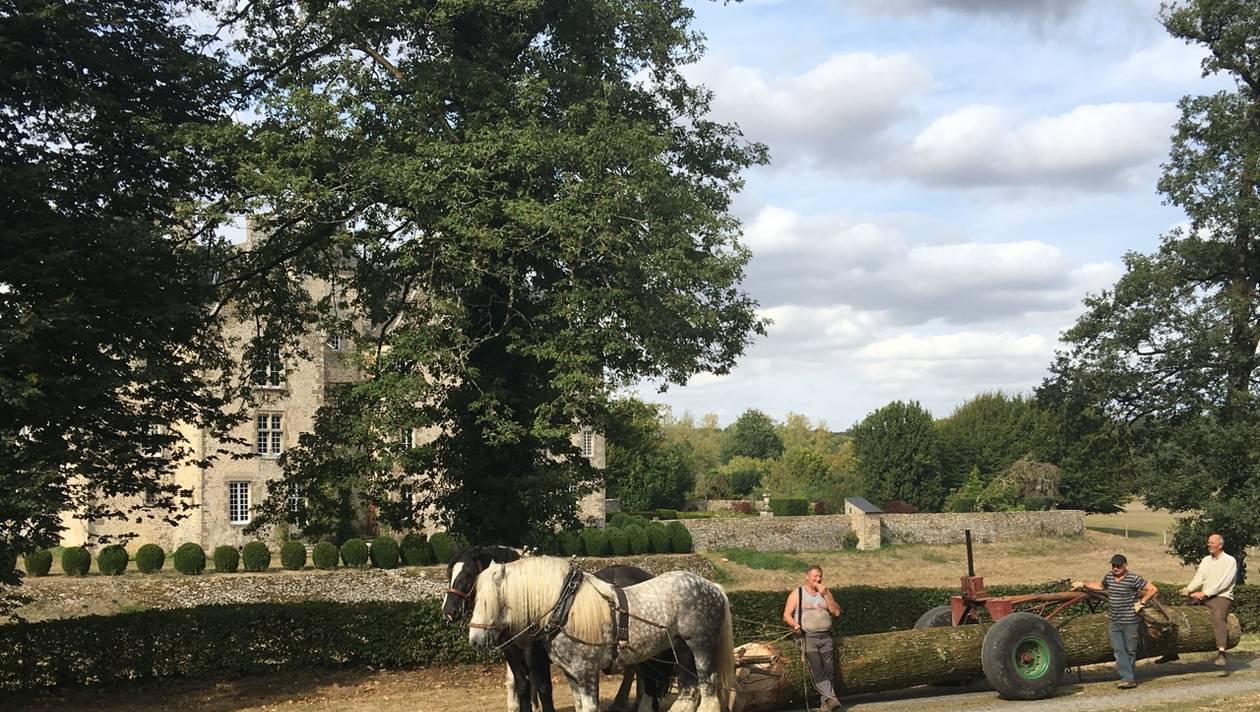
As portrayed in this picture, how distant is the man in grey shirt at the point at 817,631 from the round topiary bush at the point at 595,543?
3292 centimetres

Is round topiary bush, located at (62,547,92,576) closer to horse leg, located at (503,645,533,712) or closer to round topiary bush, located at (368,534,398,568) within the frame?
round topiary bush, located at (368,534,398,568)

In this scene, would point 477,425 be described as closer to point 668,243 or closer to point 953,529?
point 668,243

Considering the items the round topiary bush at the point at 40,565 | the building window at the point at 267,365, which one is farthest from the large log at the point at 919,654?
the round topiary bush at the point at 40,565

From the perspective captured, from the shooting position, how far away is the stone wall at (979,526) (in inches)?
2183

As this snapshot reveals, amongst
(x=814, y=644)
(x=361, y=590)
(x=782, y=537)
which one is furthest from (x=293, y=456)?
(x=782, y=537)

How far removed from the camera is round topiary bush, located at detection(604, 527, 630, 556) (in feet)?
149

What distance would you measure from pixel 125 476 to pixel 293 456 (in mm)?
4422

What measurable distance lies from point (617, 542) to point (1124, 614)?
32.8m

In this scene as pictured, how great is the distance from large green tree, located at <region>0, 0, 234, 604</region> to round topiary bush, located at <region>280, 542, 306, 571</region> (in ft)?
72.0

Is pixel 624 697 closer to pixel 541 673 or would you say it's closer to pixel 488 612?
pixel 541 673

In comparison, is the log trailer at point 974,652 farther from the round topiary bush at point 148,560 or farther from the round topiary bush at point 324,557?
the round topiary bush at point 148,560

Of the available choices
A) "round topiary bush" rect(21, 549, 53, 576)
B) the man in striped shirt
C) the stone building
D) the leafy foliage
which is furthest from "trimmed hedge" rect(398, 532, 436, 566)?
the leafy foliage

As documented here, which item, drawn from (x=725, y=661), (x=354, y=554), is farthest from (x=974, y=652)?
(x=354, y=554)

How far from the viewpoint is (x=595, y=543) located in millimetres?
45312
